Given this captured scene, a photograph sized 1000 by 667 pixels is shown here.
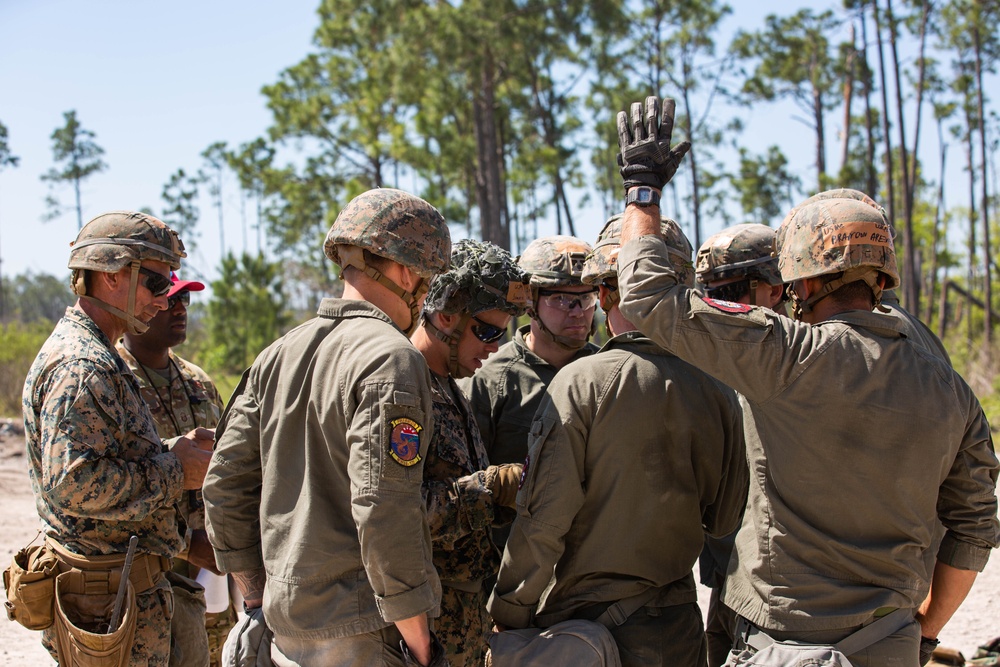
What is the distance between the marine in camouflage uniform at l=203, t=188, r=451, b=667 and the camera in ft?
7.97

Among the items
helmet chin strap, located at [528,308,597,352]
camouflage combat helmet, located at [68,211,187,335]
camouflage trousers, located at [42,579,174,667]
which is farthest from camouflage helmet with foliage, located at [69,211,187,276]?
helmet chin strap, located at [528,308,597,352]

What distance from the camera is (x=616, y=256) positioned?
10.6 feet

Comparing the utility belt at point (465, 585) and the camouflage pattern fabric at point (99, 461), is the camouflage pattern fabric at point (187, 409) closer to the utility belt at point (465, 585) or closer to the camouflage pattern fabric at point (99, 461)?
the camouflage pattern fabric at point (99, 461)

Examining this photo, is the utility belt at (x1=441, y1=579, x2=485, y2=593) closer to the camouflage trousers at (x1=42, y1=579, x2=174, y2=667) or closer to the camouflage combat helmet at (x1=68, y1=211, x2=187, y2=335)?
the camouflage trousers at (x1=42, y1=579, x2=174, y2=667)

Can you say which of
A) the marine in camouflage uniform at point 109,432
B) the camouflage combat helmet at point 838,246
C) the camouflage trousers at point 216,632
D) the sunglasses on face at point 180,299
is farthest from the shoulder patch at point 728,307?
the camouflage trousers at point 216,632

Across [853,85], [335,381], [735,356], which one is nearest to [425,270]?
[335,381]

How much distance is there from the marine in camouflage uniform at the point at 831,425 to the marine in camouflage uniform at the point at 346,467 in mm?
787

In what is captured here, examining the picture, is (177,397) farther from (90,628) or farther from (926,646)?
(926,646)

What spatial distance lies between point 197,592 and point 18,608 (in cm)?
91

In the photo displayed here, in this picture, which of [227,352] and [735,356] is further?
[227,352]

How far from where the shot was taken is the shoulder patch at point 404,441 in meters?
2.43

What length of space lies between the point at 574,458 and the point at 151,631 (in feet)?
6.52

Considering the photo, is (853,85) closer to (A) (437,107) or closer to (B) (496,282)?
(A) (437,107)

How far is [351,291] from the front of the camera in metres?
2.85
